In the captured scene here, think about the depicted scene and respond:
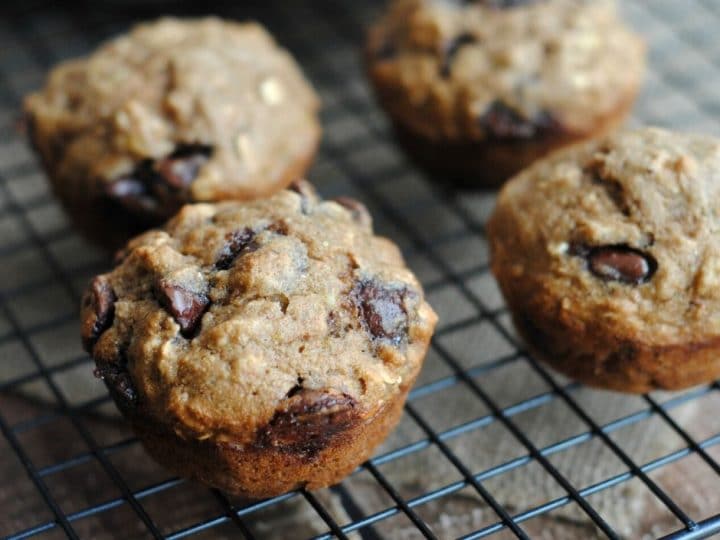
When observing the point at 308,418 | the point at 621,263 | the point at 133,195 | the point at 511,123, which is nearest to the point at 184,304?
the point at 308,418

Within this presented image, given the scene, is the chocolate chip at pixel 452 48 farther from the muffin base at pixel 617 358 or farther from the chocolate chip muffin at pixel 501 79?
the muffin base at pixel 617 358

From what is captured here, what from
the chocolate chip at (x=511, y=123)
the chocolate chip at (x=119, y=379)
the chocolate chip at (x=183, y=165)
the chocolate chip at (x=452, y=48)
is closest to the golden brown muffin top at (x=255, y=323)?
the chocolate chip at (x=119, y=379)

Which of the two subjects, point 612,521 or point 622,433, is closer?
point 612,521

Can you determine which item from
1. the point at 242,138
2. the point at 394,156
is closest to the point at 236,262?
the point at 242,138

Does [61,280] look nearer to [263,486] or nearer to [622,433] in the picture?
[263,486]

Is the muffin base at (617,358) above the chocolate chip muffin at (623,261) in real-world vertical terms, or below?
below

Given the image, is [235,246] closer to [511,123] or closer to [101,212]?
[101,212]
